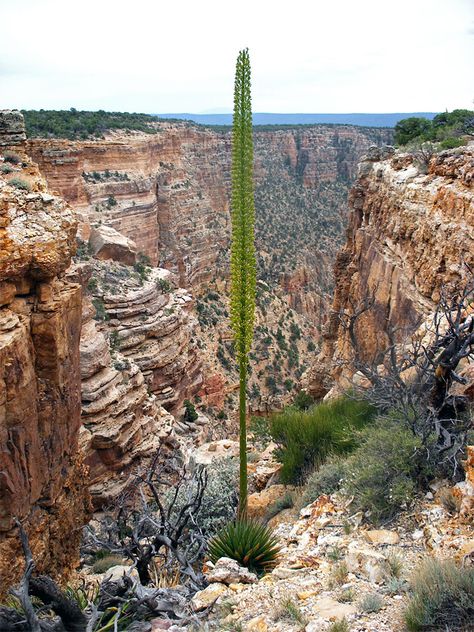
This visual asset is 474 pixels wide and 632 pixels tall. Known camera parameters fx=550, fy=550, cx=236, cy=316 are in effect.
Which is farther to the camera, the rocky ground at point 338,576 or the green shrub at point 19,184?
the green shrub at point 19,184

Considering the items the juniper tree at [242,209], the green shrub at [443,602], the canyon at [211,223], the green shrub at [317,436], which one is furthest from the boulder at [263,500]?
the canyon at [211,223]

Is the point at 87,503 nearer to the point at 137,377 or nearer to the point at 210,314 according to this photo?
the point at 137,377

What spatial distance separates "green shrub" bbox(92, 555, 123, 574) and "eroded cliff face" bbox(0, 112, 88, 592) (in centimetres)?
57

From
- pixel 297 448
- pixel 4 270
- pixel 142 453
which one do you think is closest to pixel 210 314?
pixel 142 453

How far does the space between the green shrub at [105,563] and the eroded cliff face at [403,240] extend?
5.84m

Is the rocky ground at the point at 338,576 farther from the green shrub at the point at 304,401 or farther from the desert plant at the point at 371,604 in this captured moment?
the green shrub at the point at 304,401

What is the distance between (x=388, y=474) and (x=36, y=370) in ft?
18.0

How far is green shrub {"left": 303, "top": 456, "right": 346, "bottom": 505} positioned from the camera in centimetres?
838

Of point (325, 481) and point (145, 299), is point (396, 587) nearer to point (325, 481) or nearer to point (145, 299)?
point (325, 481)

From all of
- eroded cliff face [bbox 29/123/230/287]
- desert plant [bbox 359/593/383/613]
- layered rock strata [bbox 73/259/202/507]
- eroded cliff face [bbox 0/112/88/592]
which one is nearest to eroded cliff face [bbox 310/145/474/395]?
desert plant [bbox 359/593/383/613]

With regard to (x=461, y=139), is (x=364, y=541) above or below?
below

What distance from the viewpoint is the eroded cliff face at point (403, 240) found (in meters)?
10.8

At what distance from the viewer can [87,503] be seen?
11.0 m

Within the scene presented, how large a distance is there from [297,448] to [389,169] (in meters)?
9.41
